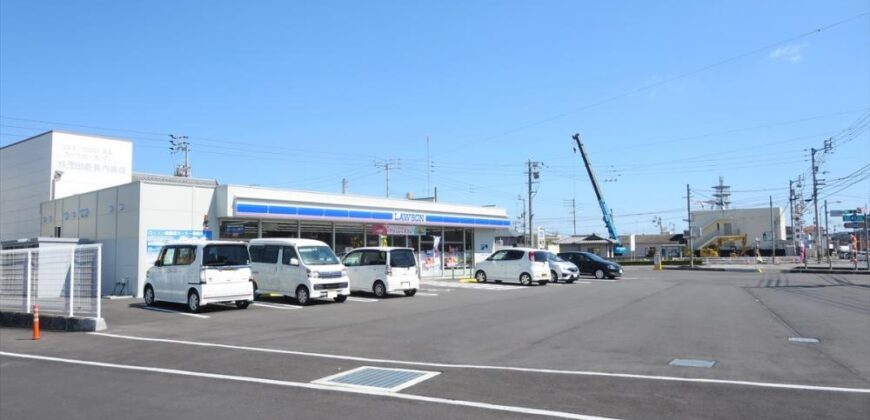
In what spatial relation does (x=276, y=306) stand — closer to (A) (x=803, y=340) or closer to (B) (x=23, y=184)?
(A) (x=803, y=340)

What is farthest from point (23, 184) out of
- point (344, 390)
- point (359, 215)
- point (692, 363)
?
point (692, 363)

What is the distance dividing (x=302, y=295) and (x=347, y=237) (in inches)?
429

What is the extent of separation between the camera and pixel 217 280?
55.1ft

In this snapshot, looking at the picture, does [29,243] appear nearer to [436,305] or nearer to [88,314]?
[88,314]

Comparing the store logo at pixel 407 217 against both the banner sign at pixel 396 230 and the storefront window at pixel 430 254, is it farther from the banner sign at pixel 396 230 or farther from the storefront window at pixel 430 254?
the storefront window at pixel 430 254

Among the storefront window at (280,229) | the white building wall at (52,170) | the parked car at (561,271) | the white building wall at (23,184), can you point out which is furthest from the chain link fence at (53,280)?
the parked car at (561,271)

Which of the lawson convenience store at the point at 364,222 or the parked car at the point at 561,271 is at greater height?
the lawson convenience store at the point at 364,222

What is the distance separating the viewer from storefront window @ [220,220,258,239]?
80.8 feet

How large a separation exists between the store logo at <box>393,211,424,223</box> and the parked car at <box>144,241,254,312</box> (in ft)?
43.1

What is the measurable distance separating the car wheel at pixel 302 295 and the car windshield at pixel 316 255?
0.80 metres

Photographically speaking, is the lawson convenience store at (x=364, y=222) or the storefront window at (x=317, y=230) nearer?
the lawson convenience store at (x=364, y=222)

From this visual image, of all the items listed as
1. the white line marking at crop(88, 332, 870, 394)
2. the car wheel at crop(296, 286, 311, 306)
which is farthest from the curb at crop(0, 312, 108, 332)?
Answer: the car wheel at crop(296, 286, 311, 306)

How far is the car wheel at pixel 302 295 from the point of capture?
61.4 ft

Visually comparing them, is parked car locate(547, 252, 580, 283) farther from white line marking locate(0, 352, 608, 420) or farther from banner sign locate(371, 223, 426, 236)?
white line marking locate(0, 352, 608, 420)
